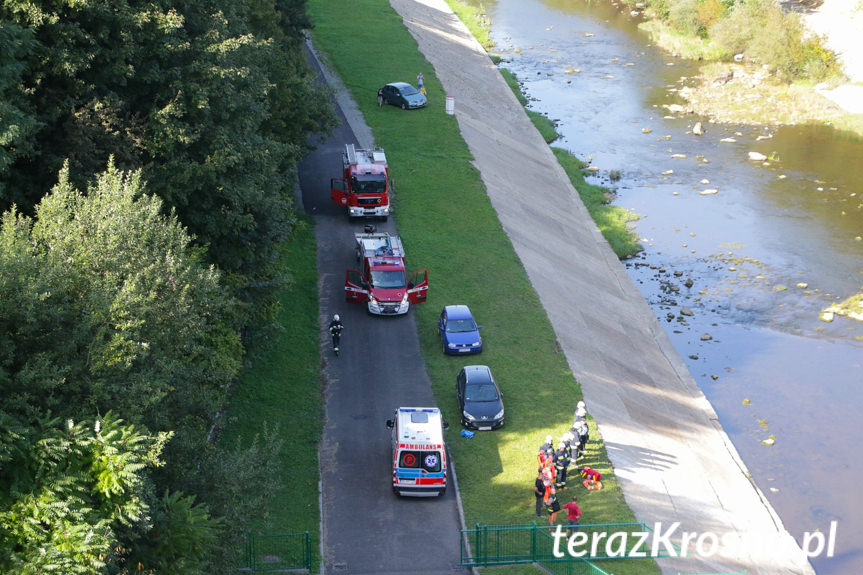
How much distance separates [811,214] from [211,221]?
3835cm

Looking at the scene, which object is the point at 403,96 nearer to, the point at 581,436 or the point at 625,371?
the point at 625,371

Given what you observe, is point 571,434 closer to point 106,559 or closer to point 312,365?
point 312,365

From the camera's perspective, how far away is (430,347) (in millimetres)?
37969

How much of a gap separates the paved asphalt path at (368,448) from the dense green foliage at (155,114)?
4.31 metres

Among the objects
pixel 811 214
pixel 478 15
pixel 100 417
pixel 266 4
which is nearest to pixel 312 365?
pixel 100 417

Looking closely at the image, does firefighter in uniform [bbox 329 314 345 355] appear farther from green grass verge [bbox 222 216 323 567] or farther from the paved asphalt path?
green grass verge [bbox 222 216 323 567]

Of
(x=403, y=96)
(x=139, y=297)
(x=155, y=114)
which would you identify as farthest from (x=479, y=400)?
(x=403, y=96)

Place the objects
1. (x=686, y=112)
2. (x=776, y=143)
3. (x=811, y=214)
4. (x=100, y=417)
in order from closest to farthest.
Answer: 1. (x=100, y=417)
2. (x=811, y=214)
3. (x=776, y=143)
4. (x=686, y=112)

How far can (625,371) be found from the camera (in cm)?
4016

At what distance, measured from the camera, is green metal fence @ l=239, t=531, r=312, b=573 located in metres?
25.3

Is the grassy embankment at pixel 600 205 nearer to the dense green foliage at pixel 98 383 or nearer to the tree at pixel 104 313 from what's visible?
the tree at pixel 104 313

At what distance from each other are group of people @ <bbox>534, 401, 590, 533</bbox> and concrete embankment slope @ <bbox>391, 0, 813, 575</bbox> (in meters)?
1.82

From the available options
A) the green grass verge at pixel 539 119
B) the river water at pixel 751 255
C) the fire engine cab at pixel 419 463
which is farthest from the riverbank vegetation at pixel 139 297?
the green grass verge at pixel 539 119

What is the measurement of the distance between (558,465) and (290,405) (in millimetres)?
10005
